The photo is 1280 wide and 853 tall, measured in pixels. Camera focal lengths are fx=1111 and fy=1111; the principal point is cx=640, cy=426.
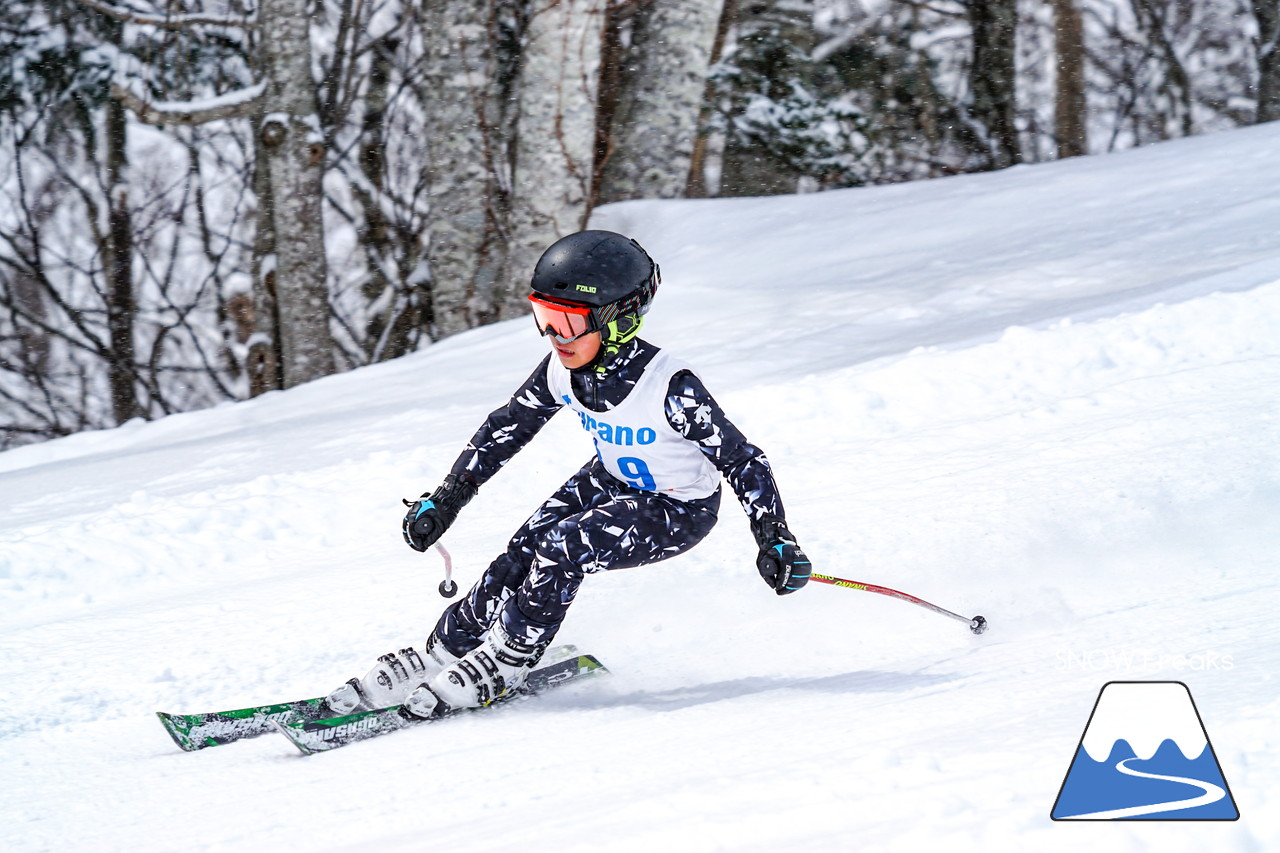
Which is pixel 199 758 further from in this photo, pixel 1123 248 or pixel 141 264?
pixel 141 264

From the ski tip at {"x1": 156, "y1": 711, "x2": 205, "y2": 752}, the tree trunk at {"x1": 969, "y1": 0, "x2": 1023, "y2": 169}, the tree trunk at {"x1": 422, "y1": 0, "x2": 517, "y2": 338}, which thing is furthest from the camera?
the tree trunk at {"x1": 969, "y1": 0, "x2": 1023, "y2": 169}

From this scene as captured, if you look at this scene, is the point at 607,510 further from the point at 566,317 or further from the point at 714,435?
the point at 566,317

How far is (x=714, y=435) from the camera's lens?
3078mm

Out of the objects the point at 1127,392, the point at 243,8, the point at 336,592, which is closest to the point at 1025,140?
the point at 243,8

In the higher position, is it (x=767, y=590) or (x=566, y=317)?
(x=566, y=317)

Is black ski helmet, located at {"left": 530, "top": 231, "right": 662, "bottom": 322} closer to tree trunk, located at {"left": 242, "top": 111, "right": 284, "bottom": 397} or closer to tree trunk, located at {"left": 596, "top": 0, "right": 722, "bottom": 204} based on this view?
tree trunk, located at {"left": 596, "top": 0, "right": 722, "bottom": 204}

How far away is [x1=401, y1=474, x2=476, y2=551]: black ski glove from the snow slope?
545mm

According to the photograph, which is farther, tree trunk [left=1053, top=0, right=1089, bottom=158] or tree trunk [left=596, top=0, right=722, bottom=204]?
tree trunk [left=1053, top=0, right=1089, bottom=158]

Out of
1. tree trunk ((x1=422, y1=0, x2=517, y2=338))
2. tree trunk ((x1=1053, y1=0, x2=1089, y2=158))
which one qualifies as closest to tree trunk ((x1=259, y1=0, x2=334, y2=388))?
tree trunk ((x1=422, y1=0, x2=517, y2=338))

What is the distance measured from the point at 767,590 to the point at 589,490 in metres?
0.99

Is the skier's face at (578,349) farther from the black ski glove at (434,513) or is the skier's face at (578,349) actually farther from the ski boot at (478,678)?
the ski boot at (478,678)

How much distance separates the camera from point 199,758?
3.14 metres

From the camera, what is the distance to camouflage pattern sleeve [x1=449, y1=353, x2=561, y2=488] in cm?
342

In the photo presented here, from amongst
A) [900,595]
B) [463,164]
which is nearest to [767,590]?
[900,595]
